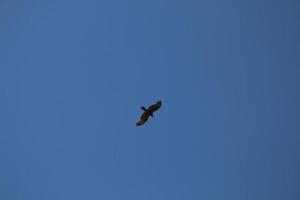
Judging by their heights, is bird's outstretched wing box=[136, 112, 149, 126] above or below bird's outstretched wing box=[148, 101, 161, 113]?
below

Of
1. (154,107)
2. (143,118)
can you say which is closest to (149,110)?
(154,107)

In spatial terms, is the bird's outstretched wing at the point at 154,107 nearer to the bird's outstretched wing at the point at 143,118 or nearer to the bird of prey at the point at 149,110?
the bird of prey at the point at 149,110

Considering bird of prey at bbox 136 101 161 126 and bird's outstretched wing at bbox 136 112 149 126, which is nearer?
bird's outstretched wing at bbox 136 112 149 126

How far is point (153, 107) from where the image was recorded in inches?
1773

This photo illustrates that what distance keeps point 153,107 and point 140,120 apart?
1.25 m

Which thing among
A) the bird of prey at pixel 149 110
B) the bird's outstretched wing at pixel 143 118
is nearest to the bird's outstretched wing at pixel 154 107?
the bird of prey at pixel 149 110

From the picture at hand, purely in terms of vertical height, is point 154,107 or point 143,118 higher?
point 154,107

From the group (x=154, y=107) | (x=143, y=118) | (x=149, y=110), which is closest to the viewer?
(x=143, y=118)

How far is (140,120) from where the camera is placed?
44.2m

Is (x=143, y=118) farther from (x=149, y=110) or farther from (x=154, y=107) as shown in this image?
(x=154, y=107)

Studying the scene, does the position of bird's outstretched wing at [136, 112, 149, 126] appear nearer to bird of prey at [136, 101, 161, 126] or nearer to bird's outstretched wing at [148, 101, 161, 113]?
bird of prey at [136, 101, 161, 126]

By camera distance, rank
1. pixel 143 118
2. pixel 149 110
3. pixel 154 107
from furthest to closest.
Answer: pixel 149 110
pixel 154 107
pixel 143 118

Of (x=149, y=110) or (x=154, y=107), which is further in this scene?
(x=149, y=110)

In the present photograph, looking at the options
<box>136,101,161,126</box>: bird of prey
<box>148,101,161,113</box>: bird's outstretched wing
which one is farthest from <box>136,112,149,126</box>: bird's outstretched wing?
<box>148,101,161,113</box>: bird's outstretched wing
